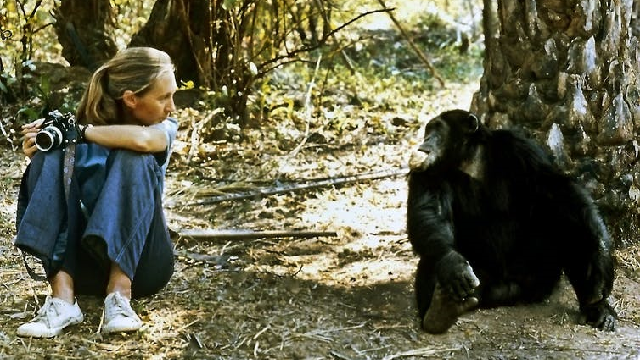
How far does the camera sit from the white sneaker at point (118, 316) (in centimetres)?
319

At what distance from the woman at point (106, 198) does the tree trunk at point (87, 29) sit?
454 cm

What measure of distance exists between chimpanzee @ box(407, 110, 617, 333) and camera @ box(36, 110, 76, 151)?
1.44 metres

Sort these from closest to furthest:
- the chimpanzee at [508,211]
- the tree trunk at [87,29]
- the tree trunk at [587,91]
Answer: the chimpanzee at [508,211] < the tree trunk at [587,91] < the tree trunk at [87,29]

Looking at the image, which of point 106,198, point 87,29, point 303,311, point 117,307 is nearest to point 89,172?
point 106,198

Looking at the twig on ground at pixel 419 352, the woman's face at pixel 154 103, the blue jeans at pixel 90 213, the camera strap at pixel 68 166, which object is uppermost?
the woman's face at pixel 154 103

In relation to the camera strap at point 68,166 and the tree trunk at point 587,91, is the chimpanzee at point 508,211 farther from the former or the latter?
the camera strap at point 68,166

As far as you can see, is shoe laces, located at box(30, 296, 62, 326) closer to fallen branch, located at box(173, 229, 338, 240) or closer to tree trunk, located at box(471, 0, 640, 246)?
fallen branch, located at box(173, 229, 338, 240)

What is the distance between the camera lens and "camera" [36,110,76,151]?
317 centimetres

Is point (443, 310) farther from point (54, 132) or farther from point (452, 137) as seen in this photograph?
point (54, 132)

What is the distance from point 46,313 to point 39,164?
562 mm

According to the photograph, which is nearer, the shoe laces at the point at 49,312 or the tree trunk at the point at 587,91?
the shoe laces at the point at 49,312

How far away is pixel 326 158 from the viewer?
6336mm

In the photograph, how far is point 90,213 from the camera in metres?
3.32

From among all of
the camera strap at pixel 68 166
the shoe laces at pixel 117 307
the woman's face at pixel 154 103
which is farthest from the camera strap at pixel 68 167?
the shoe laces at pixel 117 307
